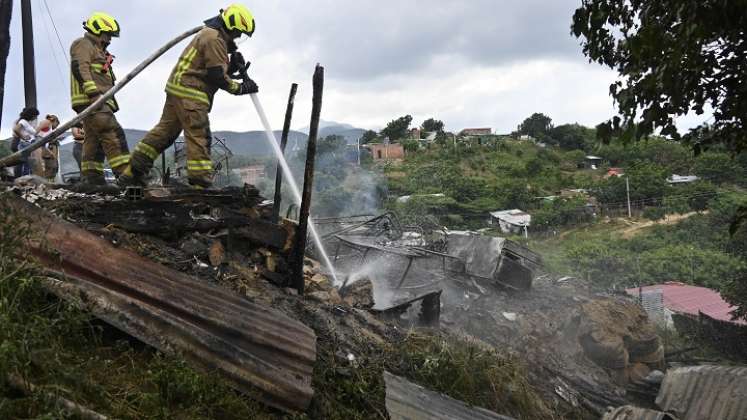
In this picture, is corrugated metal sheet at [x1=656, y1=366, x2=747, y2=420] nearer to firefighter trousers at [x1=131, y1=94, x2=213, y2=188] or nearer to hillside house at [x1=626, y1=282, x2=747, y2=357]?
hillside house at [x1=626, y1=282, x2=747, y2=357]

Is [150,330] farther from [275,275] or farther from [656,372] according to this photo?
[656,372]

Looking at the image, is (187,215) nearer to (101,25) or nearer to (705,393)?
(101,25)

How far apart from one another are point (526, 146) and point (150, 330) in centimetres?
5429

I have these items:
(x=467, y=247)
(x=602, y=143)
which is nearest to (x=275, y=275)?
(x=602, y=143)

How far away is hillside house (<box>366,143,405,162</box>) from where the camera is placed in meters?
48.1

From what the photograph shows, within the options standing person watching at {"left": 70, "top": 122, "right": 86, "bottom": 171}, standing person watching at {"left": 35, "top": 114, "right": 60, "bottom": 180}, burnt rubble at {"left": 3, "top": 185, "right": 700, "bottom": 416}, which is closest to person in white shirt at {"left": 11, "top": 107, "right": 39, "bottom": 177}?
standing person watching at {"left": 35, "top": 114, "right": 60, "bottom": 180}

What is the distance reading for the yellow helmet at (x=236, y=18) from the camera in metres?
5.35

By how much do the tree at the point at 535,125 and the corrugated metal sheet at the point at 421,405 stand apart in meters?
59.1

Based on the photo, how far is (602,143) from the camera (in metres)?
3.26

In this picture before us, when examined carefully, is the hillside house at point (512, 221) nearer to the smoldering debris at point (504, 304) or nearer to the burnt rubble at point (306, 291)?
the smoldering debris at point (504, 304)

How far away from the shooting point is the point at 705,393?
646cm

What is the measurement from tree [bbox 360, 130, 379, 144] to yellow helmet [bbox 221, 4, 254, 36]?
4853cm

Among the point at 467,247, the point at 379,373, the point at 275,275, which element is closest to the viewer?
the point at 379,373

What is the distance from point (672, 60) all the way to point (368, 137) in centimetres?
5283
